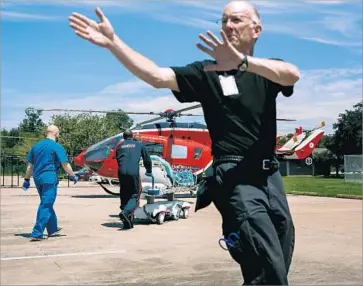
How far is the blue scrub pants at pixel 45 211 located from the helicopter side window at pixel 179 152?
32.6 feet

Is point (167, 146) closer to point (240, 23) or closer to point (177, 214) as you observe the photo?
point (177, 214)

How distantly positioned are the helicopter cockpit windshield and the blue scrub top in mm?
9892

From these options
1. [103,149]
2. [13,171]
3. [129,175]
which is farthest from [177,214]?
[13,171]

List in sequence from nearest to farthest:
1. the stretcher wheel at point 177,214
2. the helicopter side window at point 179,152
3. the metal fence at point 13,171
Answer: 1. the stretcher wheel at point 177,214
2. the helicopter side window at point 179,152
3. the metal fence at point 13,171

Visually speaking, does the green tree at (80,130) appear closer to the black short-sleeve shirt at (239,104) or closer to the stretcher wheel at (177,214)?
the stretcher wheel at (177,214)

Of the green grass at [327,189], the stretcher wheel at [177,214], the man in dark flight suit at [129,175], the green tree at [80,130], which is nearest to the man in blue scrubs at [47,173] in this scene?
the man in dark flight suit at [129,175]

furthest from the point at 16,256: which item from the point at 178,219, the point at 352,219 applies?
the point at 352,219

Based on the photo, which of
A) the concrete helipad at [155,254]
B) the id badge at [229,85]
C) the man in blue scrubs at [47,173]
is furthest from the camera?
the man in blue scrubs at [47,173]

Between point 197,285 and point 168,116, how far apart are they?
44.8 feet

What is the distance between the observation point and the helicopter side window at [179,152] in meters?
19.3

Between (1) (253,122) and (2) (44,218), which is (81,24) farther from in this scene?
(2) (44,218)

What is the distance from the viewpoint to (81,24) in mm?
2686

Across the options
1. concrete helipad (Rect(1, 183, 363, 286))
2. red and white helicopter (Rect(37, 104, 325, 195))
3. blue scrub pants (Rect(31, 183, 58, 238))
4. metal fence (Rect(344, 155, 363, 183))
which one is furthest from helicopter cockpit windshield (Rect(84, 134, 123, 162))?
metal fence (Rect(344, 155, 363, 183))

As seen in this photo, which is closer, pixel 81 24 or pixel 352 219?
pixel 81 24
